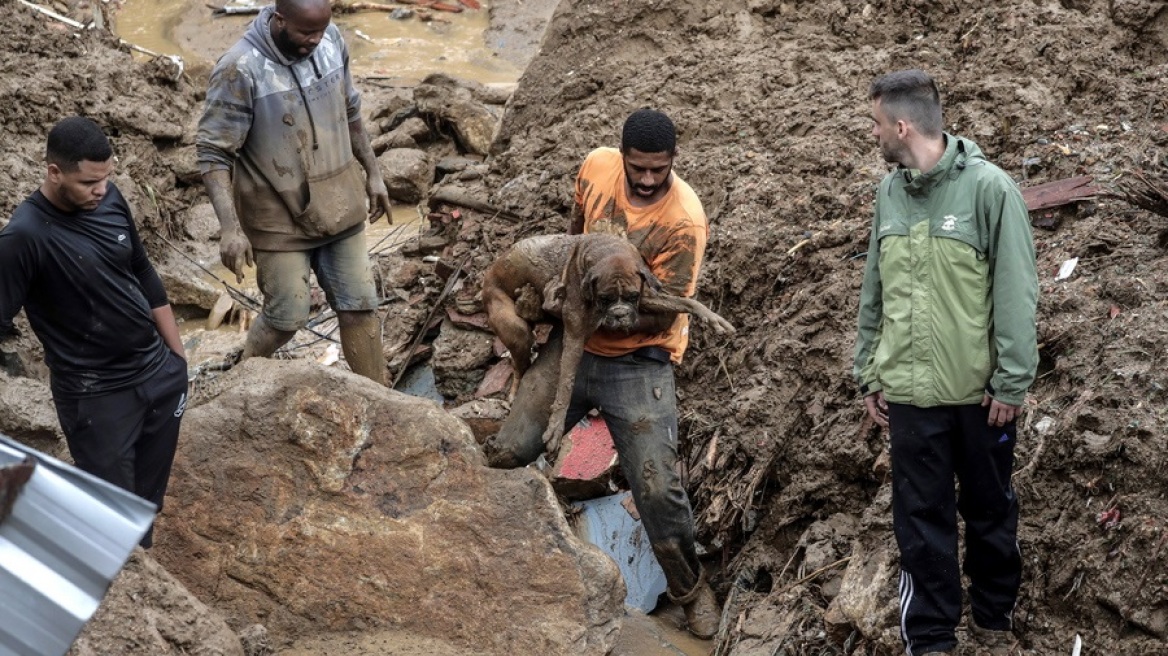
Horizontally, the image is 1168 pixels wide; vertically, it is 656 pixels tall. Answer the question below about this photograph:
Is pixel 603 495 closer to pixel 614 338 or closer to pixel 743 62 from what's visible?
pixel 614 338

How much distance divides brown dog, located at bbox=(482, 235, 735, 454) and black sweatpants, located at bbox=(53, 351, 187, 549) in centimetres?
137

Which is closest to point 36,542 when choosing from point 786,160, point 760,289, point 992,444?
point 992,444

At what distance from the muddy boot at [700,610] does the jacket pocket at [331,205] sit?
240cm

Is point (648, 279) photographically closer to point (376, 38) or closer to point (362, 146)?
point (362, 146)

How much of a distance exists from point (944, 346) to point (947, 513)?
24.5 inches

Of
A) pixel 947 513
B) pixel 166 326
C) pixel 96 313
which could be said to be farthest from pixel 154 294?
pixel 947 513

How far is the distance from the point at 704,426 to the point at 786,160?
1870 millimetres

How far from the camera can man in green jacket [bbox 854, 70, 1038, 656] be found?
3.87 meters

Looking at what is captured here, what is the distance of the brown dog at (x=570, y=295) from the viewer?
4664 mm

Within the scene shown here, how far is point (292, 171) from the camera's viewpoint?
5.85 meters

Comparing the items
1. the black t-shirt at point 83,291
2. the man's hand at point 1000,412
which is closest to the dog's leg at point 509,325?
the black t-shirt at point 83,291

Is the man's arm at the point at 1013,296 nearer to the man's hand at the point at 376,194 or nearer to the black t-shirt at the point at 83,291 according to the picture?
the black t-shirt at the point at 83,291

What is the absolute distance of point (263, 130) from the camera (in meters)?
5.76

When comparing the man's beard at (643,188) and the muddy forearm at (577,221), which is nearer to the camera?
the man's beard at (643,188)
